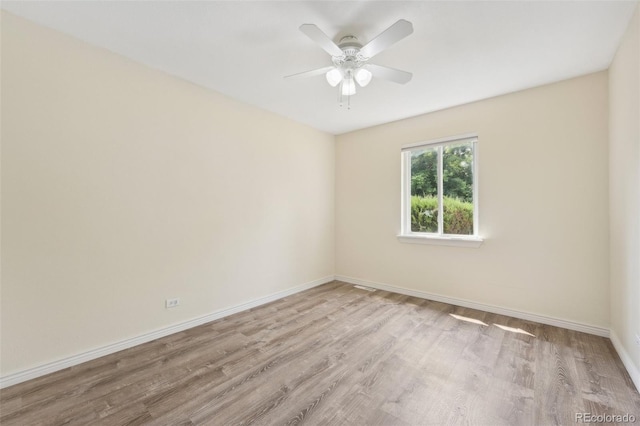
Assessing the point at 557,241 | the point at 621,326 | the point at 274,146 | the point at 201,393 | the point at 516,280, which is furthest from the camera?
the point at 274,146

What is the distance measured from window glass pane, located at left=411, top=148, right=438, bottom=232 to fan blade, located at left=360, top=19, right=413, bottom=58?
7.30ft

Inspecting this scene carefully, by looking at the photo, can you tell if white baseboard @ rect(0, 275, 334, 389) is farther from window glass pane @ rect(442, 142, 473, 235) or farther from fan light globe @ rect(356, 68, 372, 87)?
fan light globe @ rect(356, 68, 372, 87)

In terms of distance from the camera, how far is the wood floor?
1.59 meters

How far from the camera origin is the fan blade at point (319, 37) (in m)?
1.63

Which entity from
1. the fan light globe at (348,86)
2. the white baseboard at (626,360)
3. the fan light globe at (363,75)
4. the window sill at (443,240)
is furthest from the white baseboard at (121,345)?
the white baseboard at (626,360)

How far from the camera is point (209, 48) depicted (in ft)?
7.31

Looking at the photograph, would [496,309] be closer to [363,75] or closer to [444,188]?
[444,188]

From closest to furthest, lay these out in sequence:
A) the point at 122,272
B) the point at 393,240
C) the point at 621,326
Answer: the point at 621,326
the point at 122,272
the point at 393,240

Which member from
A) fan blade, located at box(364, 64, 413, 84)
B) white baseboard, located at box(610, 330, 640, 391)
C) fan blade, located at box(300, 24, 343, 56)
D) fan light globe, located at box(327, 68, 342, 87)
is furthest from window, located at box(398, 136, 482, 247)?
fan blade, located at box(300, 24, 343, 56)

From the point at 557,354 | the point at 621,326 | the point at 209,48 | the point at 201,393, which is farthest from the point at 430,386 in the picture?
the point at 209,48

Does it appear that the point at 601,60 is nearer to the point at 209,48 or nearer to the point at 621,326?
the point at 621,326

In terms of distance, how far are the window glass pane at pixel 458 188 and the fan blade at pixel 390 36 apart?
218 centimetres

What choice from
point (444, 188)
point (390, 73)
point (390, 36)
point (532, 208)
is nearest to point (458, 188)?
point (444, 188)

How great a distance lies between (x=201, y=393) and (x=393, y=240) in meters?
3.05
